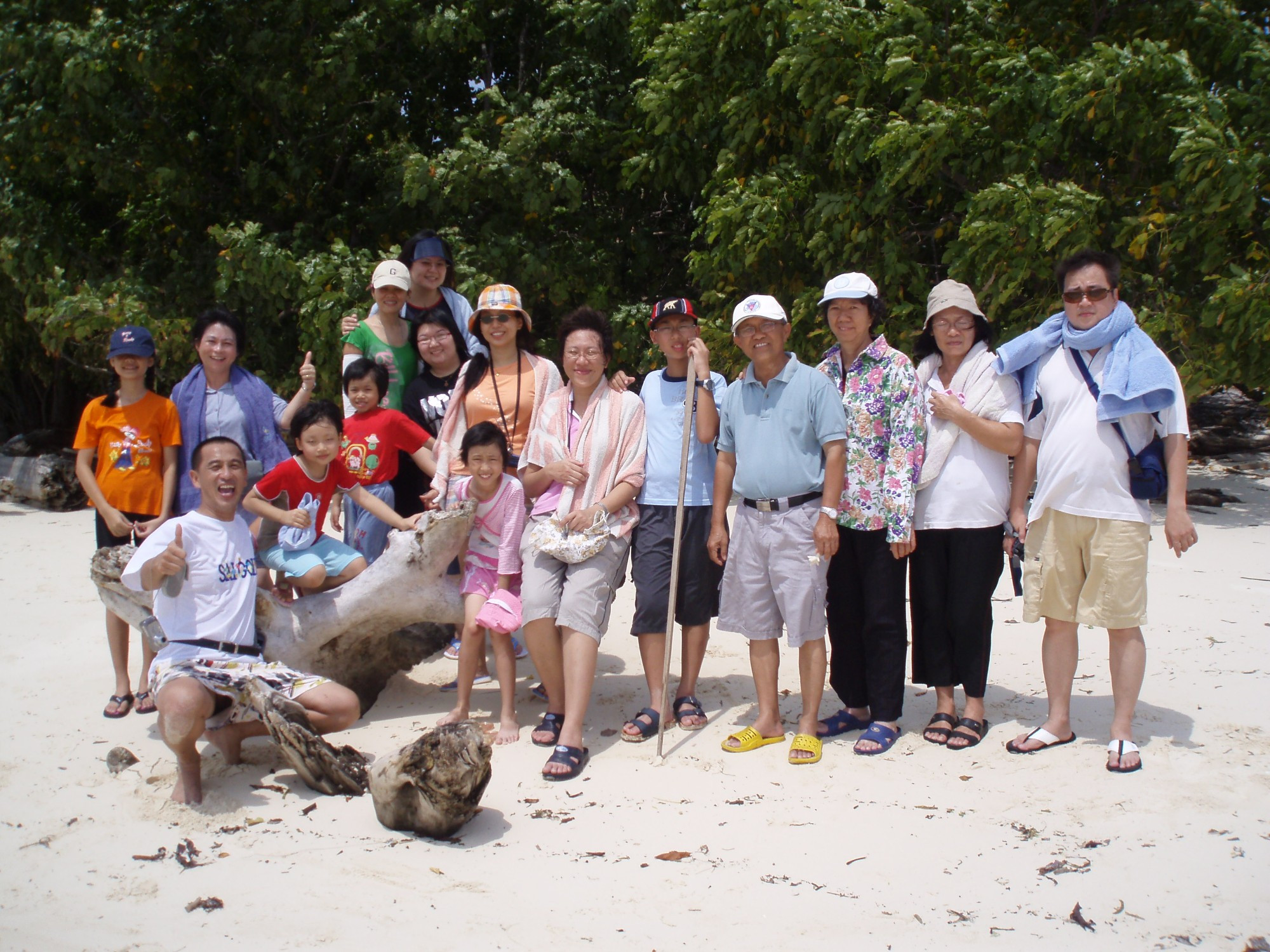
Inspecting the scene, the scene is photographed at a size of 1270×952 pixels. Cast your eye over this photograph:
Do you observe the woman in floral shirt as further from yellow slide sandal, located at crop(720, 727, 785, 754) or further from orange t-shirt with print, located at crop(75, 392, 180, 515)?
orange t-shirt with print, located at crop(75, 392, 180, 515)

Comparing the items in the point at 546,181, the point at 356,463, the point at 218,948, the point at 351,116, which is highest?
the point at 351,116

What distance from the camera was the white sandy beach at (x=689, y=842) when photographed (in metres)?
2.89

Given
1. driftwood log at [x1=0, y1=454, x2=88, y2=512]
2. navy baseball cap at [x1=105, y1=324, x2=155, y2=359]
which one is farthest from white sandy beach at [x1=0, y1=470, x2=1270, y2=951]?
driftwood log at [x1=0, y1=454, x2=88, y2=512]

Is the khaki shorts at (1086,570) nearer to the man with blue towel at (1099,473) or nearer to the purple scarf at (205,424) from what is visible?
the man with blue towel at (1099,473)

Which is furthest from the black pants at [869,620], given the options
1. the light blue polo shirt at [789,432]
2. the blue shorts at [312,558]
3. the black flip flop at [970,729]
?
the blue shorts at [312,558]

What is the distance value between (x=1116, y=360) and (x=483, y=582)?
→ 8.84 ft

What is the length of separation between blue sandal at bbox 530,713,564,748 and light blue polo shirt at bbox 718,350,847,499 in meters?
1.25

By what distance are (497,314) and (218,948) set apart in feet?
8.64

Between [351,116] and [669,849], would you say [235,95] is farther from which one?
[669,849]

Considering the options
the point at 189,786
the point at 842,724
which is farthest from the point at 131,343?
the point at 842,724

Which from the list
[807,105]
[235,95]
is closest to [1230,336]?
[807,105]

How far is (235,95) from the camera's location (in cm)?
1091

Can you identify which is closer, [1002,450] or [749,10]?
[1002,450]

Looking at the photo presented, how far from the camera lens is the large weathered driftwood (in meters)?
4.38
